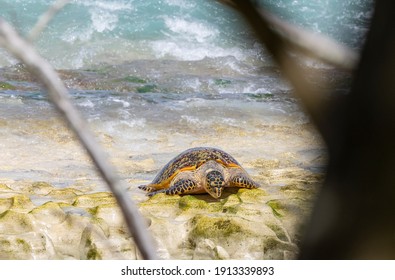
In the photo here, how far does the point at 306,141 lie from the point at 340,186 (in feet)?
14.9

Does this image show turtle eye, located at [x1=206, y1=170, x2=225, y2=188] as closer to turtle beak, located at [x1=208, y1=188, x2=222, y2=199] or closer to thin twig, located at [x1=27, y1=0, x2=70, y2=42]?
turtle beak, located at [x1=208, y1=188, x2=222, y2=199]

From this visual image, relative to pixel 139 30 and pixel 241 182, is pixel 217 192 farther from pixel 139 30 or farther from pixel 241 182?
pixel 139 30

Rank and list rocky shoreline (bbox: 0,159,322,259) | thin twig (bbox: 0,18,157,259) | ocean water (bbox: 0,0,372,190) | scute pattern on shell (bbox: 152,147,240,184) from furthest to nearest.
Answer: ocean water (bbox: 0,0,372,190)
scute pattern on shell (bbox: 152,147,240,184)
rocky shoreline (bbox: 0,159,322,259)
thin twig (bbox: 0,18,157,259)

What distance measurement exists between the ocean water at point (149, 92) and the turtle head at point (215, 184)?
2.18 feet

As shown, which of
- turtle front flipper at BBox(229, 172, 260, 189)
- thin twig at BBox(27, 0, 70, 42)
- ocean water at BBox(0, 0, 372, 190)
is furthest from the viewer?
ocean water at BBox(0, 0, 372, 190)

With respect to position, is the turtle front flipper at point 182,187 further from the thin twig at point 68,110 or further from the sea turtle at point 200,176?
the thin twig at point 68,110

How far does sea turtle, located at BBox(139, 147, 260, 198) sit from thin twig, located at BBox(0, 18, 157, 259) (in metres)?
2.92

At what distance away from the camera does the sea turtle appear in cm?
336

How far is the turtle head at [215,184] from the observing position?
3.31 m

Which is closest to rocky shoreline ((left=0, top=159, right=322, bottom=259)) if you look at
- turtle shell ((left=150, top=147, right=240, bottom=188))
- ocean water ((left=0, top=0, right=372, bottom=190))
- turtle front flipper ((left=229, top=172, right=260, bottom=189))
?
turtle front flipper ((left=229, top=172, right=260, bottom=189))

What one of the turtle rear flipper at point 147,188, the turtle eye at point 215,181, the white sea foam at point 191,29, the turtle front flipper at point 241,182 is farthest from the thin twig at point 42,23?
the white sea foam at point 191,29

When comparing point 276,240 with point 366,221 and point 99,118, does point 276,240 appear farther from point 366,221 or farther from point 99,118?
point 99,118
